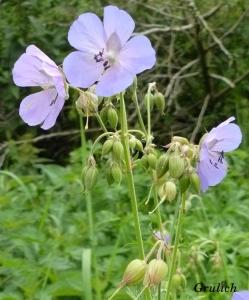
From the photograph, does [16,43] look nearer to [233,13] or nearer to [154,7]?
[154,7]

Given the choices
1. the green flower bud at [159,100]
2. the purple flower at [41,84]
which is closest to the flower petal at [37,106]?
the purple flower at [41,84]

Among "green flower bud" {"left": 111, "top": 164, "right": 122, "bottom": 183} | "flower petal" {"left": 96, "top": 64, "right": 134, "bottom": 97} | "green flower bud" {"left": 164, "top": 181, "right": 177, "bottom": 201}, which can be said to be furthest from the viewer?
"green flower bud" {"left": 164, "top": 181, "right": 177, "bottom": 201}

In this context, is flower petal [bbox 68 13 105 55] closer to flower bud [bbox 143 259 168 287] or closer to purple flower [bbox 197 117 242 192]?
purple flower [bbox 197 117 242 192]

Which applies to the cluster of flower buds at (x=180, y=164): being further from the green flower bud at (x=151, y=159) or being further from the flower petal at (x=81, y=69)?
the flower petal at (x=81, y=69)

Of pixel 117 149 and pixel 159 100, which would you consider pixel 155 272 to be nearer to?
pixel 117 149

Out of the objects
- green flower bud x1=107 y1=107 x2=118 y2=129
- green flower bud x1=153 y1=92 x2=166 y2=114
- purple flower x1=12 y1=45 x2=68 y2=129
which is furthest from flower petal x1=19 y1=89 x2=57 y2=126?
green flower bud x1=153 y1=92 x2=166 y2=114

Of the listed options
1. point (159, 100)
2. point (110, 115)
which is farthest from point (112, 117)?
point (159, 100)
